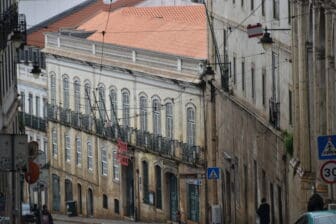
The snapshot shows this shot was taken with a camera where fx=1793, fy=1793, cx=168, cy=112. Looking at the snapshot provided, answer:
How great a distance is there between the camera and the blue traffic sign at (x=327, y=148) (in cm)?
2900

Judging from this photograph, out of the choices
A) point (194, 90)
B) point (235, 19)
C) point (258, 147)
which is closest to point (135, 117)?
point (194, 90)

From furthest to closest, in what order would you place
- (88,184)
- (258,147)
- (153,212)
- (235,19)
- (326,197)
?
(88,184), (153,212), (235,19), (258,147), (326,197)

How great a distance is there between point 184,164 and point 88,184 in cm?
1129

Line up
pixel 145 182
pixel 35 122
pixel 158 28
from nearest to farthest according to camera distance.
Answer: pixel 145 182 < pixel 158 28 < pixel 35 122

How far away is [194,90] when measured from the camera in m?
70.2

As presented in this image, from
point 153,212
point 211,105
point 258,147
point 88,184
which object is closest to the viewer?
point 258,147

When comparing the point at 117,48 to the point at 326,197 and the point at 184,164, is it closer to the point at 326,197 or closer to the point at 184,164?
the point at 184,164

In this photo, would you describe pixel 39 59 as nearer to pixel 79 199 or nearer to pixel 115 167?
pixel 79 199

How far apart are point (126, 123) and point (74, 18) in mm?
18193

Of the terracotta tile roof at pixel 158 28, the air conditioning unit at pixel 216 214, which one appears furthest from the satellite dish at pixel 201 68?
the air conditioning unit at pixel 216 214

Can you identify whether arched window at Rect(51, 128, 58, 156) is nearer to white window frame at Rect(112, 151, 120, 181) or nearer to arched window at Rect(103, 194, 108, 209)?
arched window at Rect(103, 194, 108, 209)

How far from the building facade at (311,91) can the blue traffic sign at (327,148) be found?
9468 mm

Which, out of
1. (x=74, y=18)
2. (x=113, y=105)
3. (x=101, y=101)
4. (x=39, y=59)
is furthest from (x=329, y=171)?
(x=74, y=18)

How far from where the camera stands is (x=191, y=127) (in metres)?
71.4
